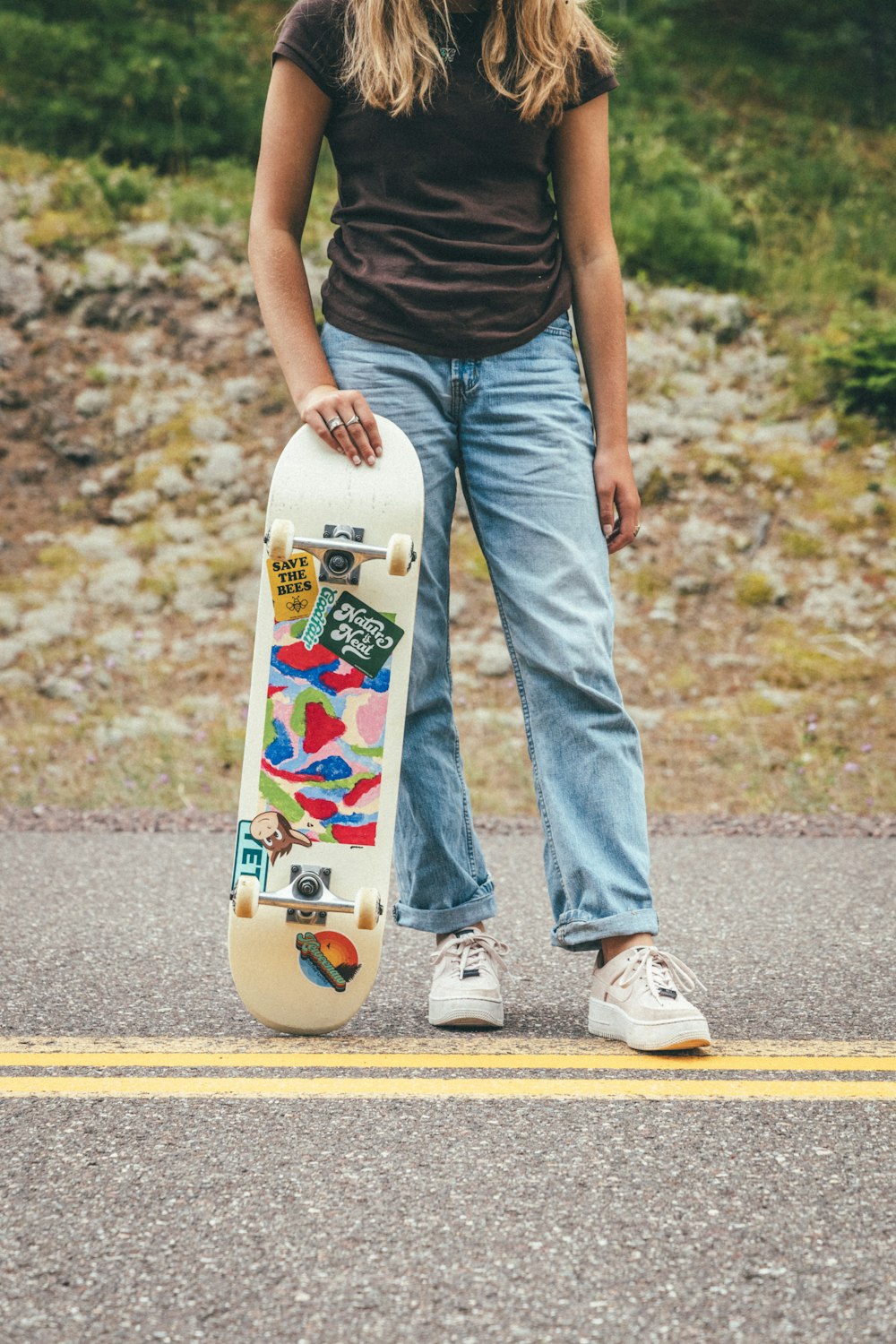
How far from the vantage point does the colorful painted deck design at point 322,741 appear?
6.92ft

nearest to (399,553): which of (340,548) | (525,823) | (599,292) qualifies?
(340,548)

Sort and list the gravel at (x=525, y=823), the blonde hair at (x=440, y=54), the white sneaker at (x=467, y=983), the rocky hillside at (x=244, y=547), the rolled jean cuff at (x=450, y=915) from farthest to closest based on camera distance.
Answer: the rocky hillside at (x=244, y=547)
the gravel at (x=525, y=823)
the rolled jean cuff at (x=450, y=915)
the white sneaker at (x=467, y=983)
the blonde hair at (x=440, y=54)

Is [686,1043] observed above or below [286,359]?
below

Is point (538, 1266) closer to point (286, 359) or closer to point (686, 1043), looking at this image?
point (686, 1043)

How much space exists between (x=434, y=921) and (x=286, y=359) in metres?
1.02

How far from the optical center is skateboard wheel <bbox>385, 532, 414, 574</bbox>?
2074 millimetres

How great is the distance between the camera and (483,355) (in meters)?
2.18

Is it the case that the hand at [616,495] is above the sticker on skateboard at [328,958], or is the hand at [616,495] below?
above

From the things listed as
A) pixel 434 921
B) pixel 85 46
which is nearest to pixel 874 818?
pixel 434 921

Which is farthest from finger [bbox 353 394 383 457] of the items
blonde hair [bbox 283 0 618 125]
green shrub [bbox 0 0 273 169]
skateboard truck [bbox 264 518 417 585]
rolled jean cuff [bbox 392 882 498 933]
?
green shrub [bbox 0 0 273 169]

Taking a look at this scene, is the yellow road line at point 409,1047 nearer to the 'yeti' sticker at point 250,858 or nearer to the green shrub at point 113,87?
the 'yeti' sticker at point 250,858

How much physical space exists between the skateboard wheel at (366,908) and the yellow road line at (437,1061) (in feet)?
0.69

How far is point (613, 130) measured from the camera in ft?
31.5

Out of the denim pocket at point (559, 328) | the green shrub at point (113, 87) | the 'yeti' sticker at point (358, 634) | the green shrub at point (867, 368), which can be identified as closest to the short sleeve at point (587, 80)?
the denim pocket at point (559, 328)
